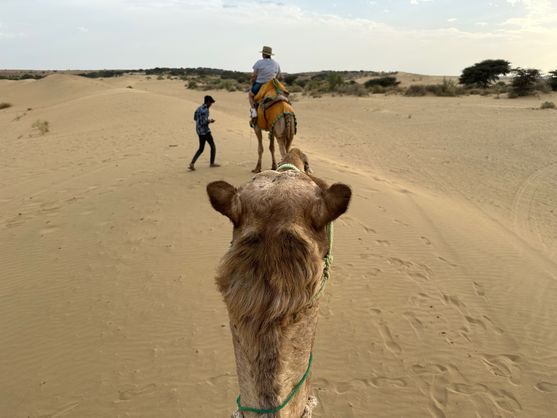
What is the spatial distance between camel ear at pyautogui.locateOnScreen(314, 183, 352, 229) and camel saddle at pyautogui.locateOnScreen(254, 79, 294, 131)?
7203mm

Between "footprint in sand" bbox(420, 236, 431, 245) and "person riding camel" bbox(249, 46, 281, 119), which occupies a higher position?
"person riding camel" bbox(249, 46, 281, 119)

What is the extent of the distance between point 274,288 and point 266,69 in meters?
9.12

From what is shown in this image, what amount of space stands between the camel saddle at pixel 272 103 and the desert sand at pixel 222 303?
65.8 inches

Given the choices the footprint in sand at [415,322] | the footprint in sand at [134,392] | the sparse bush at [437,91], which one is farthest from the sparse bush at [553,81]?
the footprint in sand at [134,392]

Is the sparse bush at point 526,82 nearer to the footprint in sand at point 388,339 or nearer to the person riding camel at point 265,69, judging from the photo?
the person riding camel at point 265,69

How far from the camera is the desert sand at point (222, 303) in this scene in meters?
3.98

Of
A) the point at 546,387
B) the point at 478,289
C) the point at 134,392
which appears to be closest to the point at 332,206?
the point at 134,392

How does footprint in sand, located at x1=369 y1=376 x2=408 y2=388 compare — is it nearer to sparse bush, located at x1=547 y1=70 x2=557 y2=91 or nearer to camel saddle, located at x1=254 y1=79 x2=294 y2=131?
camel saddle, located at x1=254 y1=79 x2=294 y2=131

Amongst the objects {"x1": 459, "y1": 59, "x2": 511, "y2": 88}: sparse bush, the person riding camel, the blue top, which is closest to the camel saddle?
the person riding camel

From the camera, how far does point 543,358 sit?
452 cm

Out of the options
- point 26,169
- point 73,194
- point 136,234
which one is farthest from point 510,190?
point 26,169

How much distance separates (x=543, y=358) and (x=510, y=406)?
41.8 inches

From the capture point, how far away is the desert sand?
3979mm

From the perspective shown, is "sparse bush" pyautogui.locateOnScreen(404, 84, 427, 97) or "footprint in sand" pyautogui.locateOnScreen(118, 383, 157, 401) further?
"sparse bush" pyautogui.locateOnScreen(404, 84, 427, 97)
